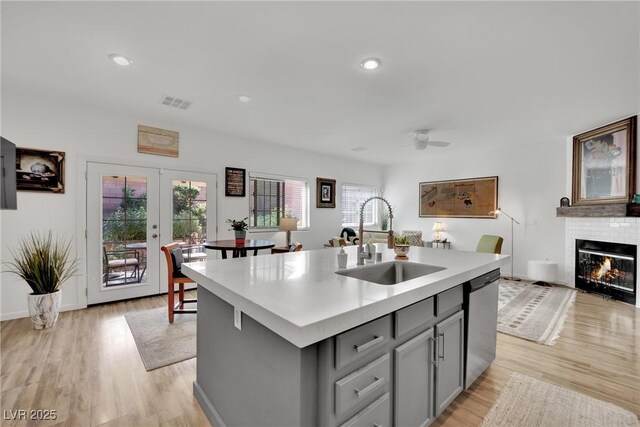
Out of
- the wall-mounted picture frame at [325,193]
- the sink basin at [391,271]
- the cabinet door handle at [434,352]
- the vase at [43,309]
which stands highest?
the wall-mounted picture frame at [325,193]

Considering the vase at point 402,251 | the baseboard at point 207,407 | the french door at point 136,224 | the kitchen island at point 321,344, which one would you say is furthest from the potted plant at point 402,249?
the french door at point 136,224

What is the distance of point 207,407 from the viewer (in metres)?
1.72

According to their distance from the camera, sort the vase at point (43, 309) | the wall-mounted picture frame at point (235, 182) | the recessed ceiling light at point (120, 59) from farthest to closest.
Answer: the wall-mounted picture frame at point (235, 182) → the vase at point (43, 309) → the recessed ceiling light at point (120, 59)

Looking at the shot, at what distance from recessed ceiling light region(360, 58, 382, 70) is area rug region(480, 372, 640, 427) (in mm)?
2722

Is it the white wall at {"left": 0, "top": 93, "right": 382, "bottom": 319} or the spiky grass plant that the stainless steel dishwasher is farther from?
the spiky grass plant

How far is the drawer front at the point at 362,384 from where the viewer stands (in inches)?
41.3

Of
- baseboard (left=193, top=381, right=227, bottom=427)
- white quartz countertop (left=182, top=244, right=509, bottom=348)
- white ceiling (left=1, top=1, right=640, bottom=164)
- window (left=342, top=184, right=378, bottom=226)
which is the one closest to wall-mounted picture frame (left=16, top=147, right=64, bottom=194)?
white ceiling (left=1, top=1, right=640, bottom=164)

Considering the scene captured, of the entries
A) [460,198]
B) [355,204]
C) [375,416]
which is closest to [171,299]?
[375,416]

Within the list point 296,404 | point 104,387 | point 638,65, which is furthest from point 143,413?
point 638,65

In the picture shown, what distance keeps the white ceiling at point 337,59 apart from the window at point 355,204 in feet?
10.1

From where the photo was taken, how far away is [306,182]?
6051 millimetres

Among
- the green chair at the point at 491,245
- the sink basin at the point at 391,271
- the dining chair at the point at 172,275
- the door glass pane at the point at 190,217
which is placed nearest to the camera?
the sink basin at the point at 391,271

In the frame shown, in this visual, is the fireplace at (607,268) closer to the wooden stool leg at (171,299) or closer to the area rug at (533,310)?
the area rug at (533,310)

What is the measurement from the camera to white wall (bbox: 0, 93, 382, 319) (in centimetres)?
320
